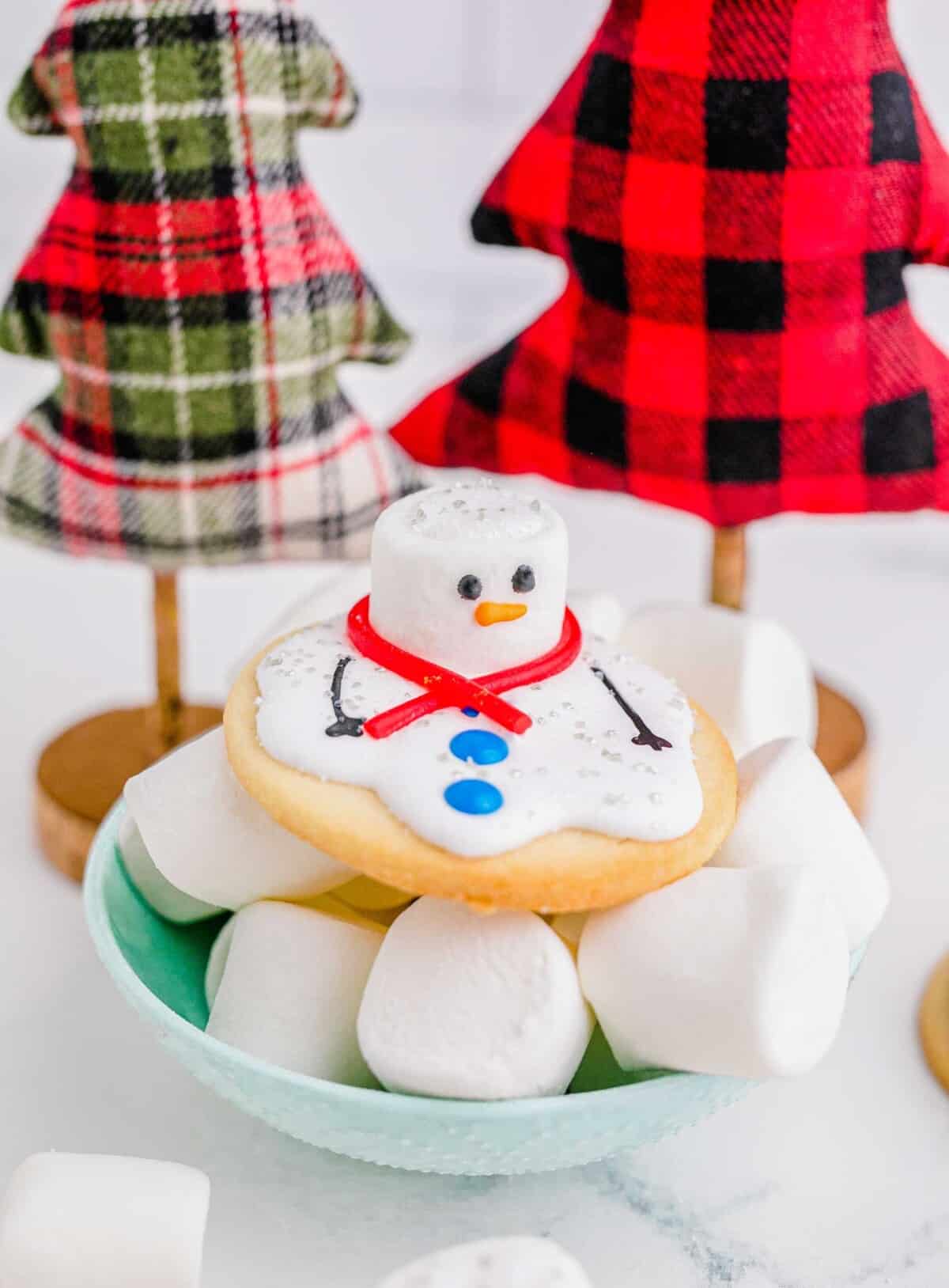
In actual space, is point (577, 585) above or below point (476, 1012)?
below

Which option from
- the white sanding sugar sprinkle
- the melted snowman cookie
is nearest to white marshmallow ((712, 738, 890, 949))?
the melted snowman cookie

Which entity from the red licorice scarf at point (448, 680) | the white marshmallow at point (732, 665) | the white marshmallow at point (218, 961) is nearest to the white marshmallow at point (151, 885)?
the white marshmallow at point (218, 961)

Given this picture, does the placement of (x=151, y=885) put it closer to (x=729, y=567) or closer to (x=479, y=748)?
(x=479, y=748)

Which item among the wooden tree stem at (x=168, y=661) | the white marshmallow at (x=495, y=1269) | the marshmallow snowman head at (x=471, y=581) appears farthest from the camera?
the wooden tree stem at (x=168, y=661)

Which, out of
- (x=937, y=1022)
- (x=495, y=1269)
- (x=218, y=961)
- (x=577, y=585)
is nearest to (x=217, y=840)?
(x=218, y=961)

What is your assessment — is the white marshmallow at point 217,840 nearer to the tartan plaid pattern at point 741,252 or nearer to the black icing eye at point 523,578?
the black icing eye at point 523,578

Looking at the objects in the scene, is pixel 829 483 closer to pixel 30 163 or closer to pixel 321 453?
pixel 321 453
